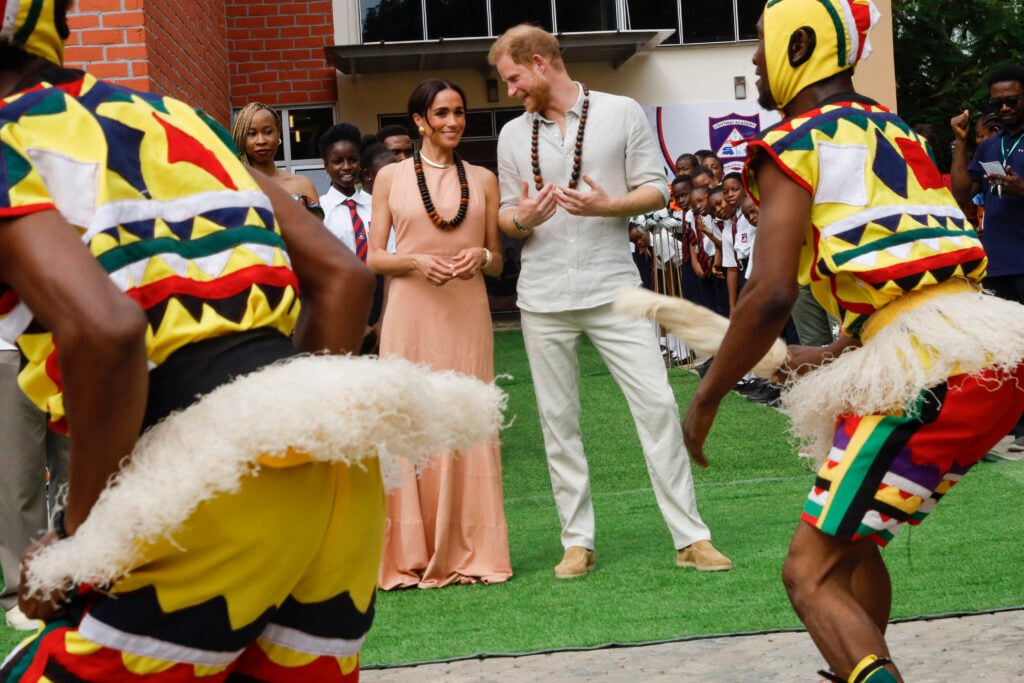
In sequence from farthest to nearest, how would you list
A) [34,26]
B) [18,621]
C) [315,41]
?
[315,41] < [18,621] < [34,26]

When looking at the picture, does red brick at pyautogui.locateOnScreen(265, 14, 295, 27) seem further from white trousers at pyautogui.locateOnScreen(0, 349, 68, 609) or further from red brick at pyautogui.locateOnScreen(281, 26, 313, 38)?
white trousers at pyautogui.locateOnScreen(0, 349, 68, 609)

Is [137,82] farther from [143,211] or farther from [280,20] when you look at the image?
[280,20]

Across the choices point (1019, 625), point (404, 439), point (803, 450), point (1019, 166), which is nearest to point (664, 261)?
point (1019, 166)

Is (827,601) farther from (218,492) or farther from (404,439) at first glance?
(218,492)

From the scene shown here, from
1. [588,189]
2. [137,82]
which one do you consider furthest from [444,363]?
[137,82]

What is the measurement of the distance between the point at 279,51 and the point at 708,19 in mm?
6445

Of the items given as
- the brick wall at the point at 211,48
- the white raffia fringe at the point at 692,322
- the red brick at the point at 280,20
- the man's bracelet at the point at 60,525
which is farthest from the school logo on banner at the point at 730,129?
the man's bracelet at the point at 60,525

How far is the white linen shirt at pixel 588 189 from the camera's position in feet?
19.2

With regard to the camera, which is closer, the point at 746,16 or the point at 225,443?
the point at 225,443

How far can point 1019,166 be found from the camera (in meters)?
8.56

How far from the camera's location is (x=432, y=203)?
5910mm

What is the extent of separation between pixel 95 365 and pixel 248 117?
16.8ft

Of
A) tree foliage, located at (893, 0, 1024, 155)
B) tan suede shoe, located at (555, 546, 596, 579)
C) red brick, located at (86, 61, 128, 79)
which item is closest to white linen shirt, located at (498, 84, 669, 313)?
tan suede shoe, located at (555, 546, 596, 579)

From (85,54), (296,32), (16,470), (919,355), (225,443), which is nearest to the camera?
(225,443)
